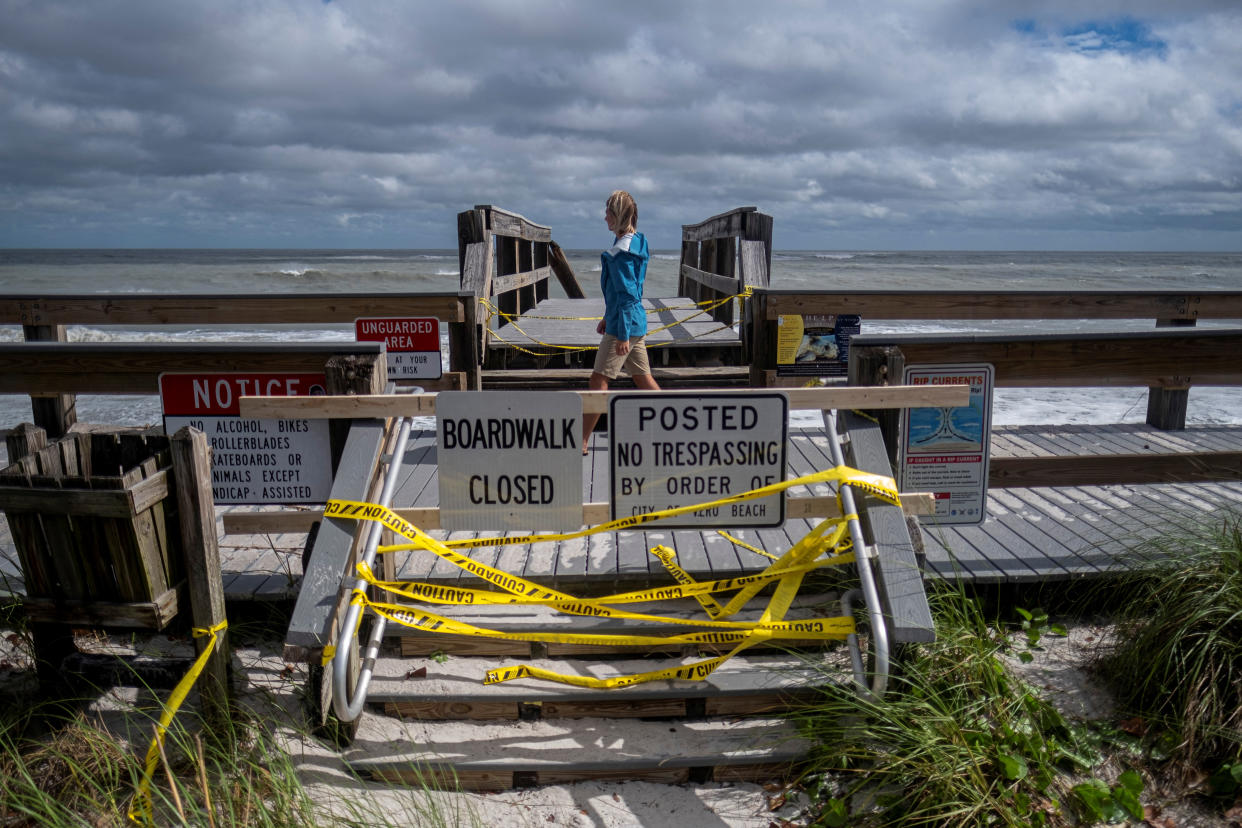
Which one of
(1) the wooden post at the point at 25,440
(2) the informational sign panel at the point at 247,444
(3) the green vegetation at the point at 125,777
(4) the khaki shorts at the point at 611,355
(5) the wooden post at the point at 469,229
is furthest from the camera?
(5) the wooden post at the point at 469,229

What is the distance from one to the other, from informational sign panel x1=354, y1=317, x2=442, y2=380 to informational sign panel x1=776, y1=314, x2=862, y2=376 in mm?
2592

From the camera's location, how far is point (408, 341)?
625 centimetres

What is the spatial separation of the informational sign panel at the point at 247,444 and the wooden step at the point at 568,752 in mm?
984

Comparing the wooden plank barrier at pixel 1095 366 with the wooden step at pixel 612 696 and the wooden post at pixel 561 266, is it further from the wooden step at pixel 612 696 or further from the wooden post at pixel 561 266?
the wooden post at pixel 561 266

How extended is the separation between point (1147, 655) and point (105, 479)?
12.1ft

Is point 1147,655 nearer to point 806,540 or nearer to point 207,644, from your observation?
point 806,540

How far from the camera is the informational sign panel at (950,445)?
3305 millimetres

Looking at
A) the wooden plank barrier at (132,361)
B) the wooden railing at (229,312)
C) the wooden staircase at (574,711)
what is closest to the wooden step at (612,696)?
the wooden staircase at (574,711)

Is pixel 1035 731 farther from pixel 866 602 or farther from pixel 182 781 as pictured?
pixel 182 781

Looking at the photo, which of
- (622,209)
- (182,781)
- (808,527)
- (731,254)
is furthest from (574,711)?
(731,254)

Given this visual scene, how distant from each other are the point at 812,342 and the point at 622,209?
1.76 metres

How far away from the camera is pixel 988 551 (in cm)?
396

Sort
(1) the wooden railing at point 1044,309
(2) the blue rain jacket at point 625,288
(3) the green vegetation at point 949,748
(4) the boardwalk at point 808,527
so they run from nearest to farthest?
(3) the green vegetation at point 949,748
(4) the boardwalk at point 808,527
(1) the wooden railing at point 1044,309
(2) the blue rain jacket at point 625,288

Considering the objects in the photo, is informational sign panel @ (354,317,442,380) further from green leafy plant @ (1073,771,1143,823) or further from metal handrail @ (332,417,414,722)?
green leafy plant @ (1073,771,1143,823)
